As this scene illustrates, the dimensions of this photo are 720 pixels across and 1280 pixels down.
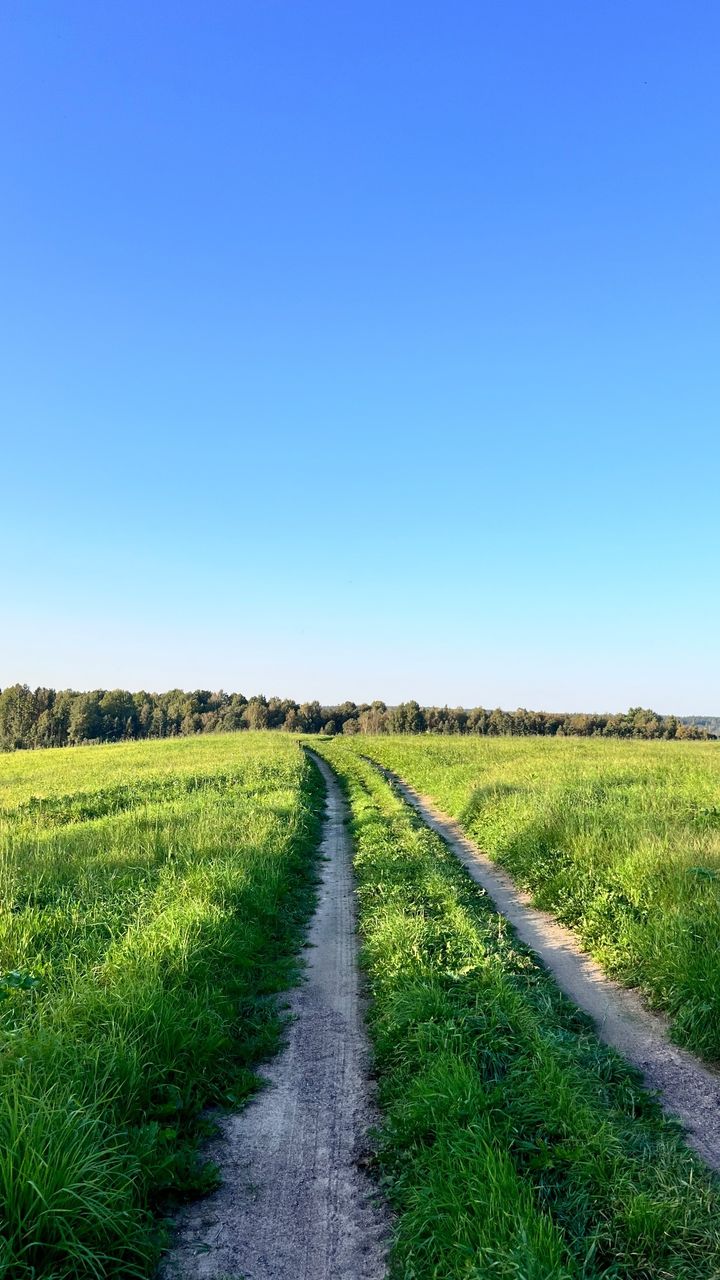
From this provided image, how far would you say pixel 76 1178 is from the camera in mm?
3744

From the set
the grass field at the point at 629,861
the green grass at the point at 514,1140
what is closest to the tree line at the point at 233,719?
the grass field at the point at 629,861

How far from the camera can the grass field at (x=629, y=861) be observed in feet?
24.1

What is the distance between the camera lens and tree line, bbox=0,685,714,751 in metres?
98.7

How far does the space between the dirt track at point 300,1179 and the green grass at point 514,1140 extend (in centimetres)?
22

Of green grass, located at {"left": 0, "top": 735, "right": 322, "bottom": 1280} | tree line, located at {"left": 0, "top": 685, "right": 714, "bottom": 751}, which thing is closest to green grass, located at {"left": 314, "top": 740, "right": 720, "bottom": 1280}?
green grass, located at {"left": 0, "top": 735, "right": 322, "bottom": 1280}

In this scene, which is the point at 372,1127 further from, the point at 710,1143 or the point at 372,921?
the point at 372,921

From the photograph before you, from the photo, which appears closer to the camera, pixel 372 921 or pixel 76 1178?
pixel 76 1178

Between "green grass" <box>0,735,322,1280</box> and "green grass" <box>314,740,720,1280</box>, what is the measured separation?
Answer: 1409 millimetres

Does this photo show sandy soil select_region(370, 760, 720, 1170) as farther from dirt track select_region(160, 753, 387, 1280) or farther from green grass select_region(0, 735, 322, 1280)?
green grass select_region(0, 735, 322, 1280)

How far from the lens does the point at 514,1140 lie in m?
4.35

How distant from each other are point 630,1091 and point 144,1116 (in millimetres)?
3765

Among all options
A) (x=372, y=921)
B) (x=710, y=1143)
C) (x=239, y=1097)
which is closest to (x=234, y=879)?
(x=372, y=921)

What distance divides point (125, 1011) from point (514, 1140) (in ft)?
10.7

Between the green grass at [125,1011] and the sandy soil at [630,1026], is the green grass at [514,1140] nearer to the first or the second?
the sandy soil at [630,1026]
